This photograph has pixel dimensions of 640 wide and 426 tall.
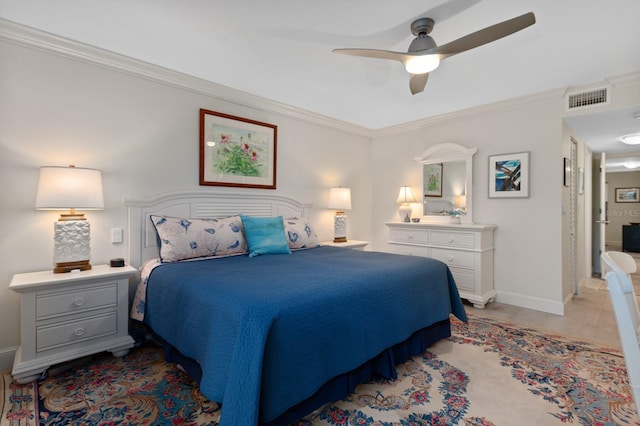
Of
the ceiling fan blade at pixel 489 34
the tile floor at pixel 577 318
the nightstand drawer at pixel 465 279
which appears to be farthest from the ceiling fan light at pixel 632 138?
the ceiling fan blade at pixel 489 34

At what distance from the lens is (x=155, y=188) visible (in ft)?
9.52

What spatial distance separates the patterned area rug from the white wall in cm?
81

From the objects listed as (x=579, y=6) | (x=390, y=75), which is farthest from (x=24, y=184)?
(x=579, y=6)

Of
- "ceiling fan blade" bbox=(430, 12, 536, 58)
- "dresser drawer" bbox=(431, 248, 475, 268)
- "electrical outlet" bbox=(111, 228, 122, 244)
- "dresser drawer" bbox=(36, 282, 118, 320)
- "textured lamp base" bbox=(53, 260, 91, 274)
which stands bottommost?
"dresser drawer" bbox=(36, 282, 118, 320)

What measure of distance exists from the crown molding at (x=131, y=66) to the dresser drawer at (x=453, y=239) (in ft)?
7.55

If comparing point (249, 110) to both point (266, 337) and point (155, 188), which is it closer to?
point (155, 188)

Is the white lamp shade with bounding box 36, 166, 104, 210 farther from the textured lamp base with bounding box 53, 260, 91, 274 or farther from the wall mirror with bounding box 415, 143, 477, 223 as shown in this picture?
the wall mirror with bounding box 415, 143, 477, 223

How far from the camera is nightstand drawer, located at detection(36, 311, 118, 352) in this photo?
2.04 meters

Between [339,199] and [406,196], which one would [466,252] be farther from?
[339,199]

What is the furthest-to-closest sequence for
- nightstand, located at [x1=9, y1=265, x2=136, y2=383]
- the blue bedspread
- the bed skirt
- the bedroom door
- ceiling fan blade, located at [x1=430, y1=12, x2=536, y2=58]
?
1. the bedroom door
2. nightstand, located at [x1=9, y1=265, x2=136, y2=383]
3. ceiling fan blade, located at [x1=430, y1=12, x2=536, y2=58]
4. the bed skirt
5. the blue bedspread

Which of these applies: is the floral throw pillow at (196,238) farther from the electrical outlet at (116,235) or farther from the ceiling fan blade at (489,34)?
the ceiling fan blade at (489,34)

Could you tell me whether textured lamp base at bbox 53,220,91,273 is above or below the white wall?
below

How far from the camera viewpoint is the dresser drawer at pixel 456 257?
3.61 metres

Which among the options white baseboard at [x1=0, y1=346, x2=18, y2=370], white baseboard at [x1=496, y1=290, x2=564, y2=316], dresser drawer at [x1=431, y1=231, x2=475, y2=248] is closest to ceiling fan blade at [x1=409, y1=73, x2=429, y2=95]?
dresser drawer at [x1=431, y1=231, x2=475, y2=248]
